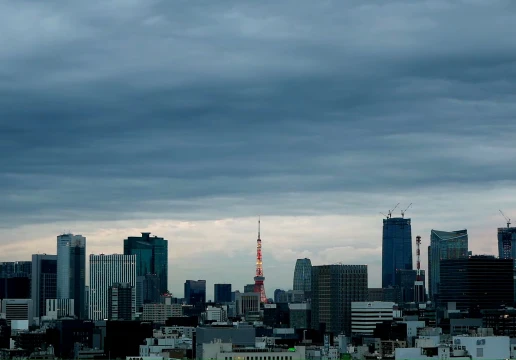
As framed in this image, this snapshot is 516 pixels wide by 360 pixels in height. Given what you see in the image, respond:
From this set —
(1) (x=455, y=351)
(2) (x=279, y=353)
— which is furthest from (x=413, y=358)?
(2) (x=279, y=353)

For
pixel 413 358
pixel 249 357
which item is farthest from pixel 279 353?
pixel 413 358

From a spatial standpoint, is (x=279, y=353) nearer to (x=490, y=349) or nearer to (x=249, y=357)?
(x=249, y=357)

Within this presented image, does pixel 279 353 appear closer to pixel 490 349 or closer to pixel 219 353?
pixel 219 353

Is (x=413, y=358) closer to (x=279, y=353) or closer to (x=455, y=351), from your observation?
(x=455, y=351)

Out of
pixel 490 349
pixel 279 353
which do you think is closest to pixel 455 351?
pixel 490 349

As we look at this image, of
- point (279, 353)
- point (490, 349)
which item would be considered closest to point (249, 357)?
point (279, 353)

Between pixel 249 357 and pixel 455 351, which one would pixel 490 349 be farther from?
pixel 249 357
